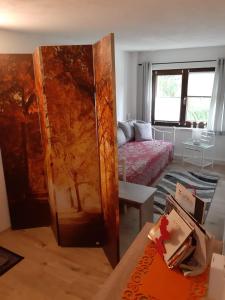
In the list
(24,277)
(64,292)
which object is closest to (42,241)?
(24,277)

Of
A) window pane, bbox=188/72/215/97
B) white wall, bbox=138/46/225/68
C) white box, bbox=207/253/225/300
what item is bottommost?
white box, bbox=207/253/225/300

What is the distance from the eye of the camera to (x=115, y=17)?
7.32 feet

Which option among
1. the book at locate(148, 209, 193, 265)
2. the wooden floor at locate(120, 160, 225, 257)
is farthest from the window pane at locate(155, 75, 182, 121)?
the book at locate(148, 209, 193, 265)

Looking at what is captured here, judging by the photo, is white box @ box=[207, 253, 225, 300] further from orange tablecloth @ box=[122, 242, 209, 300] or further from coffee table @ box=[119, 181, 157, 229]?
coffee table @ box=[119, 181, 157, 229]

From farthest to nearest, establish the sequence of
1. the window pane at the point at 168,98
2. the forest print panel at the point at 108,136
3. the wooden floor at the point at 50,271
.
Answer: the window pane at the point at 168,98 → the wooden floor at the point at 50,271 → the forest print panel at the point at 108,136

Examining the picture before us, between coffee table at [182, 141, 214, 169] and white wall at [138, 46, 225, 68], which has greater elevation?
white wall at [138, 46, 225, 68]

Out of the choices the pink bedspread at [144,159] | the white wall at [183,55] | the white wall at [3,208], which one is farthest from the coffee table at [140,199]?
the white wall at [183,55]

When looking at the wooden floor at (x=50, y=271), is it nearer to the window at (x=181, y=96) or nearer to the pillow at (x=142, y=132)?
the pillow at (x=142, y=132)

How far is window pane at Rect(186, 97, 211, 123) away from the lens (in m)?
5.14

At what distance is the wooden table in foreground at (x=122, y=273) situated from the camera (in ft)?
3.27

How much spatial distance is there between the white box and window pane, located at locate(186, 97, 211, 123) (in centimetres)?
472

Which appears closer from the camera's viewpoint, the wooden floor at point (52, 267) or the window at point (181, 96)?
the wooden floor at point (52, 267)

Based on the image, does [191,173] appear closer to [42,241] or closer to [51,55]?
[42,241]

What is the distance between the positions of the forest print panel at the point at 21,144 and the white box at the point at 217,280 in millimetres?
2228
